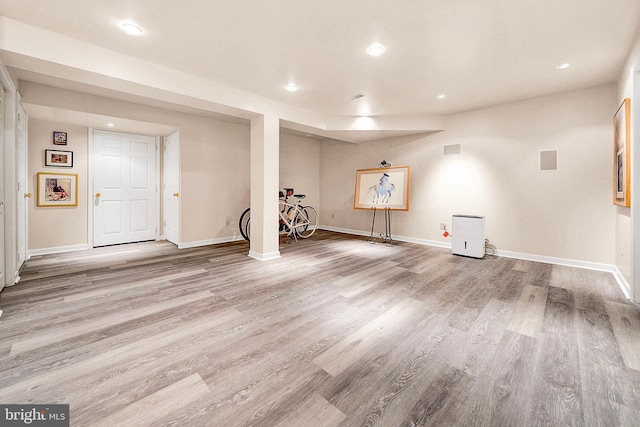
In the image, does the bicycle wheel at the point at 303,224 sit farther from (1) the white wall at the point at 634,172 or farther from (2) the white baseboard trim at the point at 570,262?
(1) the white wall at the point at 634,172

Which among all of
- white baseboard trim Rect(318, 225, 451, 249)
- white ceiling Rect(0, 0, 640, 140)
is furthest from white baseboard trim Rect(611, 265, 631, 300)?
white ceiling Rect(0, 0, 640, 140)

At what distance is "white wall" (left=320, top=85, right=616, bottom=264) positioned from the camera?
3.77 metres

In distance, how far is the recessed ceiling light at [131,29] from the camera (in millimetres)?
2449

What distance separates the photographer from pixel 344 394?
147cm

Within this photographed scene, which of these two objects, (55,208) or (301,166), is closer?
(55,208)

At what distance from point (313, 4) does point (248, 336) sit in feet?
8.68

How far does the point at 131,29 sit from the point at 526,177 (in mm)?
5500

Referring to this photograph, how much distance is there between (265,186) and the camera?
14.1 feet

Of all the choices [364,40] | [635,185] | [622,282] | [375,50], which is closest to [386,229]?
[622,282]

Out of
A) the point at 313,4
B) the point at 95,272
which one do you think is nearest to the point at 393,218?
the point at 313,4

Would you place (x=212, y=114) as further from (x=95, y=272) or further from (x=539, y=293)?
(x=539, y=293)

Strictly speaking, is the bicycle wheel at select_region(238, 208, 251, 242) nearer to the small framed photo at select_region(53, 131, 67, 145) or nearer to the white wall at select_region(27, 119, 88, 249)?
the white wall at select_region(27, 119, 88, 249)

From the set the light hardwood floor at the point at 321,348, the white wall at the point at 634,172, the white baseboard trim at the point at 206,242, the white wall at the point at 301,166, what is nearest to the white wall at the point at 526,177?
the light hardwood floor at the point at 321,348

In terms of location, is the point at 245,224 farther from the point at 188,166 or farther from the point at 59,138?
the point at 59,138
